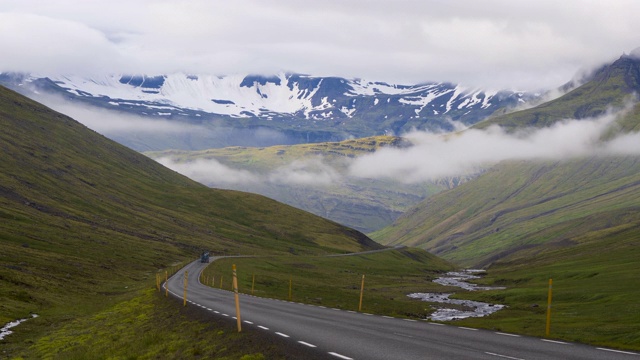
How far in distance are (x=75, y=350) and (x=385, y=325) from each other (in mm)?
19313

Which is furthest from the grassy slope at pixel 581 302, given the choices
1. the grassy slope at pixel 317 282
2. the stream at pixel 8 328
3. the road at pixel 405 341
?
the stream at pixel 8 328

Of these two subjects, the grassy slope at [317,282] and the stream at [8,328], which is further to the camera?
the grassy slope at [317,282]

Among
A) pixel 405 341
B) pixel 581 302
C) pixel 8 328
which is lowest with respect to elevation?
pixel 581 302

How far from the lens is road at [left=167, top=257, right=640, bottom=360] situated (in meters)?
23.5

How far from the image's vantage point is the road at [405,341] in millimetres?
23484

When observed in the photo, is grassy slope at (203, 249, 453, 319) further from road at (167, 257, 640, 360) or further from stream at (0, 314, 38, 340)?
road at (167, 257, 640, 360)

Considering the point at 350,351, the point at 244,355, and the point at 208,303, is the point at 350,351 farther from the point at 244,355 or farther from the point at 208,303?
the point at 208,303

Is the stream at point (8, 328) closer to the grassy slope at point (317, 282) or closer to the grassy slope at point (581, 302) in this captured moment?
the grassy slope at point (317, 282)

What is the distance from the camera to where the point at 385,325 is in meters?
34.9

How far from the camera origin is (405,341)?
27.5 m

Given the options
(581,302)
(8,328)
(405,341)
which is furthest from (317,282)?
(405,341)

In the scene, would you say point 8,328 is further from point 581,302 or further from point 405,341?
point 581,302

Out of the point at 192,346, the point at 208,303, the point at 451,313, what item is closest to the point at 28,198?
the point at 451,313

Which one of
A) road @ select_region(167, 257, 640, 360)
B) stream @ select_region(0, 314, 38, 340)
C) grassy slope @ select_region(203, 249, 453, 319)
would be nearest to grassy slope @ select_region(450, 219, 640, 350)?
road @ select_region(167, 257, 640, 360)
